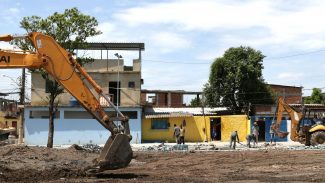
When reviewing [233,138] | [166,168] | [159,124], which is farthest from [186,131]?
[166,168]

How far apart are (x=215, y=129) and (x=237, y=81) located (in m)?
8.62

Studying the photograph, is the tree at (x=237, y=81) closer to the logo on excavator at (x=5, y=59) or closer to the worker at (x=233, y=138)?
the worker at (x=233, y=138)

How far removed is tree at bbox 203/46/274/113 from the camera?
2114 inches

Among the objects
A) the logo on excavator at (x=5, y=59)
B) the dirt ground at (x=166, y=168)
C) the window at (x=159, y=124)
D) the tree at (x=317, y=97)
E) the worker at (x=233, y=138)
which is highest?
the tree at (x=317, y=97)

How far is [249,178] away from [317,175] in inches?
90.0

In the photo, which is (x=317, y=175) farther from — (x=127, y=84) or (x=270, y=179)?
(x=127, y=84)

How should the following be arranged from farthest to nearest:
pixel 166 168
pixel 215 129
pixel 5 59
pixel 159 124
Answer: pixel 215 129, pixel 159 124, pixel 166 168, pixel 5 59

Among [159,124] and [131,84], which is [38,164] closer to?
[159,124]

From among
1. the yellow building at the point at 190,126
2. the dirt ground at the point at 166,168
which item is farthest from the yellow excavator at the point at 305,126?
the yellow building at the point at 190,126

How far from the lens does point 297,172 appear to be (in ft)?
58.2

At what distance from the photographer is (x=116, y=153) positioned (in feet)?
50.5

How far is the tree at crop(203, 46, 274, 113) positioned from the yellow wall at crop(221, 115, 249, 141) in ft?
26.2

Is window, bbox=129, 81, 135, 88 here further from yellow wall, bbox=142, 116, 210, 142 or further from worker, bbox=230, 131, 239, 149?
worker, bbox=230, 131, 239, 149

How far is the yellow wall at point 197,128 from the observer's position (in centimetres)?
4512
